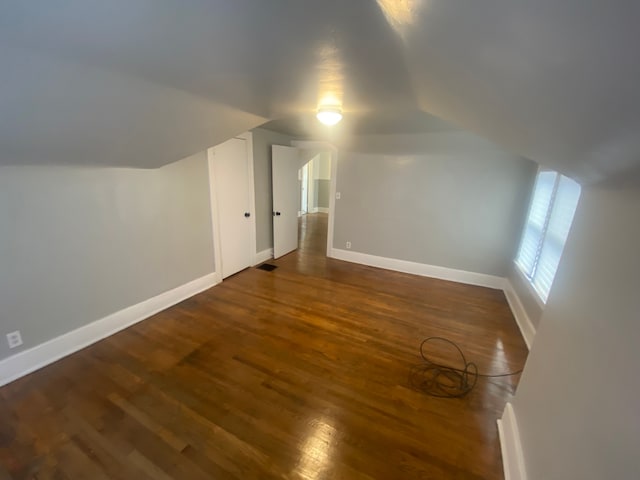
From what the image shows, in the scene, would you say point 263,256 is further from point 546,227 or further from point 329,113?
point 546,227

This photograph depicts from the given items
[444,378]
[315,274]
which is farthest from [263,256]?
[444,378]

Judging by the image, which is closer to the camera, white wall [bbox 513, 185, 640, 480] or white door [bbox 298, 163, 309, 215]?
white wall [bbox 513, 185, 640, 480]

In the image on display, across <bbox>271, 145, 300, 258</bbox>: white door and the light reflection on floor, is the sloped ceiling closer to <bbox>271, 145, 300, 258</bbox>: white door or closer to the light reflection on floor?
the light reflection on floor

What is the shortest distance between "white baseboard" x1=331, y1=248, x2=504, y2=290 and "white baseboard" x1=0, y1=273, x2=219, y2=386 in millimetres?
2630

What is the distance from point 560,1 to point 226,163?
3.71 meters

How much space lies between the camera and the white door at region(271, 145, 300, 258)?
4.53m

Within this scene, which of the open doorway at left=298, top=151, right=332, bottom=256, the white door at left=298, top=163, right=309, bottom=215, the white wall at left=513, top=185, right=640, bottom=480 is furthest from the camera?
the white door at left=298, top=163, right=309, bottom=215

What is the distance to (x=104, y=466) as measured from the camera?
1.54 meters

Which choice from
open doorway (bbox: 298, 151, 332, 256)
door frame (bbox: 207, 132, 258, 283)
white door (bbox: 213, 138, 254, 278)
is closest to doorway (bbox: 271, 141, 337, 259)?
door frame (bbox: 207, 132, 258, 283)

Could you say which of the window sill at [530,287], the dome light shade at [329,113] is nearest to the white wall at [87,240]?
the dome light shade at [329,113]

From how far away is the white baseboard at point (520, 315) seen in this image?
2782 millimetres

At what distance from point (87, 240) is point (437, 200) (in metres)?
4.20

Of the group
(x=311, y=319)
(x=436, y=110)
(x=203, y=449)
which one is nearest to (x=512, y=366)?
(x=311, y=319)

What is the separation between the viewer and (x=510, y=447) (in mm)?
1613
